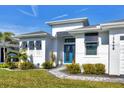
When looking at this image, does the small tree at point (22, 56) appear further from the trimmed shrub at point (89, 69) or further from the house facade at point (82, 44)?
the trimmed shrub at point (89, 69)

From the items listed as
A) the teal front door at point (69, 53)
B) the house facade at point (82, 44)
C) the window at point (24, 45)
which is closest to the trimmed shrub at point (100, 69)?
the house facade at point (82, 44)

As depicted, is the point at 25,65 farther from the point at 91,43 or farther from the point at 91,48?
the point at 91,43

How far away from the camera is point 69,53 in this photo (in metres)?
17.5

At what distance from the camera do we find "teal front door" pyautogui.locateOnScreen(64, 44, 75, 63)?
17375 millimetres

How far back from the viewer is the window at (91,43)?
502 inches

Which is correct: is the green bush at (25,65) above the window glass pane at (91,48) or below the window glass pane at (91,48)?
below

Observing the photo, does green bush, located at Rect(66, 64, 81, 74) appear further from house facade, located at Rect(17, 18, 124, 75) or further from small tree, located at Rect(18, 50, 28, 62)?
small tree, located at Rect(18, 50, 28, 62)

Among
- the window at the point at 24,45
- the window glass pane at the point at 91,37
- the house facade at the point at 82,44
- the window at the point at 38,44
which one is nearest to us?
the house facade at the point at 82,44

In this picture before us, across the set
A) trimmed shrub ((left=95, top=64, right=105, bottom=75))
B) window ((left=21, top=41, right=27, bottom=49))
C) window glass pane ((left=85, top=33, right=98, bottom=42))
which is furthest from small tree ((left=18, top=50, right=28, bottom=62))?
trimmed shrub ((left=95, top=64, right=105, bottom=75))

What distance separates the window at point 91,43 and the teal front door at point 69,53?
437 cm

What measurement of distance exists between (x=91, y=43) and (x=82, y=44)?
0.77 meters

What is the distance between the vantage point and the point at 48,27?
760 inches
